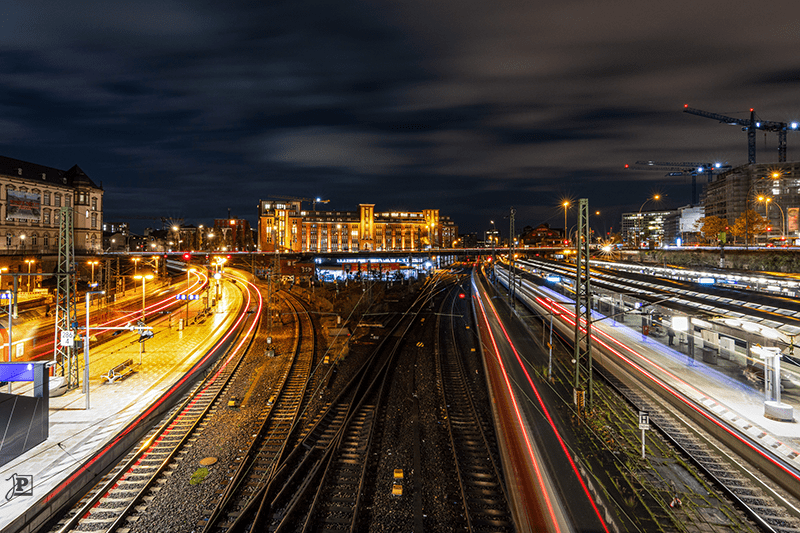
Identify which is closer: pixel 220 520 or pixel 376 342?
pixel 220 520

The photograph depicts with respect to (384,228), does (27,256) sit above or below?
below

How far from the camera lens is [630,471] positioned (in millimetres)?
12055

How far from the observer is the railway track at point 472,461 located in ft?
33.6

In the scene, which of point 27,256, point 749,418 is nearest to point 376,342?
point 749,418

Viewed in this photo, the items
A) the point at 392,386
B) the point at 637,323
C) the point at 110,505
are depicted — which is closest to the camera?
the point at 110,505

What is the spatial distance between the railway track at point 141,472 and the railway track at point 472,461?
8681 millimetres

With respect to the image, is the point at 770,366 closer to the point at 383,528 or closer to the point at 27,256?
the point at 383,528

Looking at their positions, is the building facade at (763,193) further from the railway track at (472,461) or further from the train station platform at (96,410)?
the train station platform at (96,410)

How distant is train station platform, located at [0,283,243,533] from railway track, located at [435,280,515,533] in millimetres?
10726

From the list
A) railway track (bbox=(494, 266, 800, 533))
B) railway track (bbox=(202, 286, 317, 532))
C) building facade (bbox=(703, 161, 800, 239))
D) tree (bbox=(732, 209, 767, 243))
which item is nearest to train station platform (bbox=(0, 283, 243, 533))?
railway track (bbox=(202, 286, 317, 532))

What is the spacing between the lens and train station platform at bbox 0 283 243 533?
1034cm

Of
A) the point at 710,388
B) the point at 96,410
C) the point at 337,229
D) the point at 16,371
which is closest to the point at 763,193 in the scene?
the point at 710,388

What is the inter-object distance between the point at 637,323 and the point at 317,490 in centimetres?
3088

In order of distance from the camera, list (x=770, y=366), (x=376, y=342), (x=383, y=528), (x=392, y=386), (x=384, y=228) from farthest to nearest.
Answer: (x=384, y=228), (x=376, y=342), (x=392, y=386), (x=770, y=366), (x=383, y=528)
